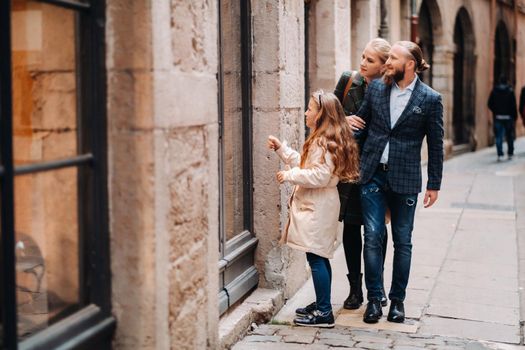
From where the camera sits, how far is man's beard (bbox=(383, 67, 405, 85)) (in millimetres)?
5227

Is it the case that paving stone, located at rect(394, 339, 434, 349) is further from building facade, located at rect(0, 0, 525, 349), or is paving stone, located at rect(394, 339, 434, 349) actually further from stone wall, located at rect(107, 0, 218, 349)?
stone wall, located at rect(107, 0, 218, 349)

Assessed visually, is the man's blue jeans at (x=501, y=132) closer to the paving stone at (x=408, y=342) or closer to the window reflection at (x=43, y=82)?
the paving stone at (x=408, y=342)

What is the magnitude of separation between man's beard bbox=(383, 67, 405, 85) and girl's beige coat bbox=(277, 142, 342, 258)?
0.63m

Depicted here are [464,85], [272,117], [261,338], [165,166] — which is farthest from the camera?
[464,85]

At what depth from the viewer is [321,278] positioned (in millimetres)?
5254

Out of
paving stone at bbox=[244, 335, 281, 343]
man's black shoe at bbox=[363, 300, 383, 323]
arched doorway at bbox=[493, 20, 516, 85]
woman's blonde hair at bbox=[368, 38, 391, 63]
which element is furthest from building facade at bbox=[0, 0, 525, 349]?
arched doorway at bbox=[493, 20, 516, 85]

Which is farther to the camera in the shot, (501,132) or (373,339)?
(501,132)

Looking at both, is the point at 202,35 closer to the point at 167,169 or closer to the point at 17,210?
the point at 167,169

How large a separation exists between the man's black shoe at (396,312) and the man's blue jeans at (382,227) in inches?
1.5

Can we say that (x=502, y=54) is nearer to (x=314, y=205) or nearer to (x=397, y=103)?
(x=397, y=103)

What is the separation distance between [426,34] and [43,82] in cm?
1457

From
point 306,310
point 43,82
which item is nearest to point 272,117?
point 306,310

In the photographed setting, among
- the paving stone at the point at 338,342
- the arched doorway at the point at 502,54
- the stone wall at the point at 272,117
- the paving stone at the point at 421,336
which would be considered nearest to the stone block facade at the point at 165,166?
the stone wall at the point at 272,117

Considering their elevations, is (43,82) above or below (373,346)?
above
